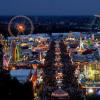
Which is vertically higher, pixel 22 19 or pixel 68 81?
pixel 22 19

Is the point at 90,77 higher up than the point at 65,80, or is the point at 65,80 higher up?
the point at 90,77

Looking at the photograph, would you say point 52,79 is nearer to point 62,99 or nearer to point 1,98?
point 62,99

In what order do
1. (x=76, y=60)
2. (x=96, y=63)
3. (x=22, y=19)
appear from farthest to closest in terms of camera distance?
(x=22, y=19) < (x=76, y=60) < (x=96, y=63)

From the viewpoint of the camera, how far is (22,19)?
4762 cm

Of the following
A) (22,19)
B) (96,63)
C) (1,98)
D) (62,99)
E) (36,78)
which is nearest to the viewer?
(1,98)

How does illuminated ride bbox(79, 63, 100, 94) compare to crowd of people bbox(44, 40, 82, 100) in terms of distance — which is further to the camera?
crowd of people bbox(44, 40, 82, 100)

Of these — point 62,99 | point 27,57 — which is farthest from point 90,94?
point 27,57

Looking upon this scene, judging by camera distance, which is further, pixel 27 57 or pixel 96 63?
pixel 27 57

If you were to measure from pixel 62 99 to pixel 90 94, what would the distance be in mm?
1722

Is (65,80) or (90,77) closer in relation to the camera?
(90,77)

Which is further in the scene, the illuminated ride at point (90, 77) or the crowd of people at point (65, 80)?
the crowd of people at point (65, 80)

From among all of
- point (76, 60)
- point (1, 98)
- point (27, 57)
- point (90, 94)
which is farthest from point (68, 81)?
point (1, 98)

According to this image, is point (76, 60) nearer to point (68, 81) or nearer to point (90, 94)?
point (68, 81)

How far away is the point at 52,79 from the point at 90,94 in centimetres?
716
